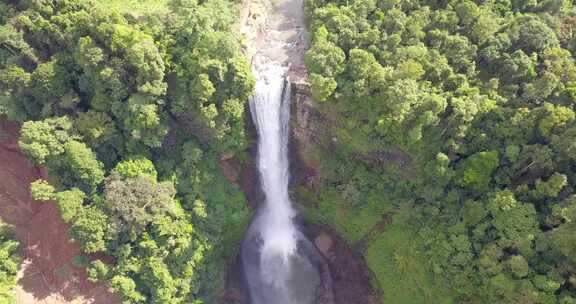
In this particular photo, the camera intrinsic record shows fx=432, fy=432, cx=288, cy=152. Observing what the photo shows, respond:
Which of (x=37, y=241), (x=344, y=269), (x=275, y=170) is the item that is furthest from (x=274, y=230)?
(x=37, y=241)

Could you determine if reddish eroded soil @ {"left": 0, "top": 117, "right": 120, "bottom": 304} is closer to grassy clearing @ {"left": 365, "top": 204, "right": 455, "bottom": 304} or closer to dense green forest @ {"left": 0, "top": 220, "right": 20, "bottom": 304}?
dense green forest @ {"left": 0, "top": 220, "right": 20, "bottom": 304}

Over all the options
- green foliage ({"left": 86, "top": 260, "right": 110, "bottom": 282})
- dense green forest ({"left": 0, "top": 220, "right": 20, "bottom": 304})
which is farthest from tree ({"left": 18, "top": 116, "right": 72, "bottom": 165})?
green foliage ({"left": 86, "top": 260, "right": 110, "bottom": 282})

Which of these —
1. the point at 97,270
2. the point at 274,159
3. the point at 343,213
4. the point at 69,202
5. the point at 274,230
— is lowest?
the point at 274,230

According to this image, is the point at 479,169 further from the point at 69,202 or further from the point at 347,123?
the point at 69,202

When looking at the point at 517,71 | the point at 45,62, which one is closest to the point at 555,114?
the point at 517,71

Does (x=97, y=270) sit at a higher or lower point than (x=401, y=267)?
higher

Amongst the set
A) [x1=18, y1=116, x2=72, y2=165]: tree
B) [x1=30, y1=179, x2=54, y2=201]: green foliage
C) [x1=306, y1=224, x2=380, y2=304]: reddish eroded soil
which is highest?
[x1=18, y1=116, x2=72, y2=165]: tree
